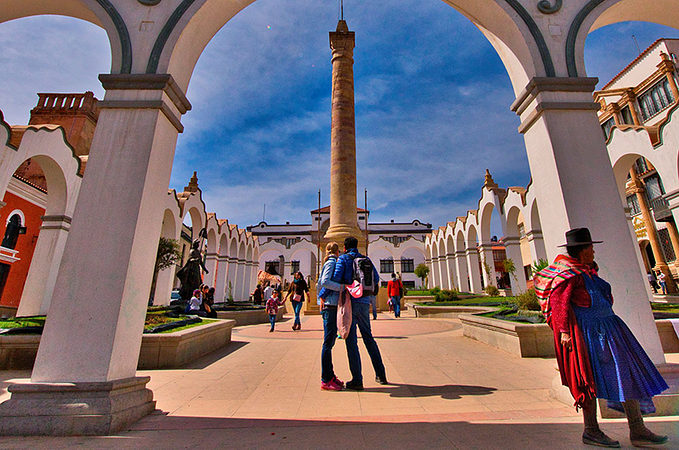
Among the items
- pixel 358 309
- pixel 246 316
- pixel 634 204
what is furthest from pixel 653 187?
pixel 358 309

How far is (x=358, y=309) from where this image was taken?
12.7 ft

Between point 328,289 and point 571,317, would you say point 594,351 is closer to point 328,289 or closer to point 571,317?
point 571,317

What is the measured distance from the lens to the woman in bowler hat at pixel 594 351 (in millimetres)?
2232

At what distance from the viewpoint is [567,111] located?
12.4ft

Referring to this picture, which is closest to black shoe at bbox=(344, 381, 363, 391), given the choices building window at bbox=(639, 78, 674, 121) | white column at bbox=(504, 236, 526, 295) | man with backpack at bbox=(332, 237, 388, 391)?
man with backpack at bbox=(332, 237, 388, 391)

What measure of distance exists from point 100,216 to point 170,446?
2.22 metres

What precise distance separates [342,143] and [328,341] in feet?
40.7

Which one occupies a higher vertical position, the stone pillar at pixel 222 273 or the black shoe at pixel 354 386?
the stone pillar at pixel 222 273

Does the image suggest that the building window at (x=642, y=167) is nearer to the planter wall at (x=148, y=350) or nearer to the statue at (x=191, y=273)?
the statue at (x=191, y=273)

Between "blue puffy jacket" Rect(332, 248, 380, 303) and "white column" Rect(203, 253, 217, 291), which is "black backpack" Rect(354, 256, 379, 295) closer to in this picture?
"blue puffy jacket" Rect(332, 248, 380, 303)

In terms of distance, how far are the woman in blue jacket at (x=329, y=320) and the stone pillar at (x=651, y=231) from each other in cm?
2450

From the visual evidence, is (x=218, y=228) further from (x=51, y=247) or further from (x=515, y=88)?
(x=515, y=88)

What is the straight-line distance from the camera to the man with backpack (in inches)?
149

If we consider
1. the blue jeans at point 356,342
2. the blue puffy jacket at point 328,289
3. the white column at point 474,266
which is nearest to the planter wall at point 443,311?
the white column at point 474,266
